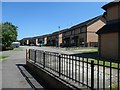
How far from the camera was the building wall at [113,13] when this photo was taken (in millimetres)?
25036

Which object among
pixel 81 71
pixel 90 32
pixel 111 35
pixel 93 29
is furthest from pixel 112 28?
pixel 90 32

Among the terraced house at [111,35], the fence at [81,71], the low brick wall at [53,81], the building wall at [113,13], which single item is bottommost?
the low brick wall at [53,81]

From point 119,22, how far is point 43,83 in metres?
16.3

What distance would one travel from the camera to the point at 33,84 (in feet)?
33.9

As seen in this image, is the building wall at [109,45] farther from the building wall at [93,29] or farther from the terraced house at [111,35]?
the building wall at [93,29]

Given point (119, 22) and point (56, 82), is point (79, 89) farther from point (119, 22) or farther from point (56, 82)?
point (119, 22)

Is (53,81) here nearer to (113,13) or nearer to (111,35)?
(111,35)

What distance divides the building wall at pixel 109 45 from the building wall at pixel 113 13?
75.0 inches

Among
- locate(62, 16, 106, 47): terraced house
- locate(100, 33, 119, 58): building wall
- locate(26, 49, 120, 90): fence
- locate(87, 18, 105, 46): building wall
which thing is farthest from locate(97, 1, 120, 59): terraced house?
locate(87, 18, 105, 46): building wall

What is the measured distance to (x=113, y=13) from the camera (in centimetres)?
2583

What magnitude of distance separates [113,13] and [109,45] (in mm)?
3324

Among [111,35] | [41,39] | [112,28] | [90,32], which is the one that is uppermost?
[90,32]

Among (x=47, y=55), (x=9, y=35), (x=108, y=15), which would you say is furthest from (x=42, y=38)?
→ (x=47, y=55)

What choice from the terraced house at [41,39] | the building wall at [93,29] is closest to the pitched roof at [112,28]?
the building wall at [93,29]
